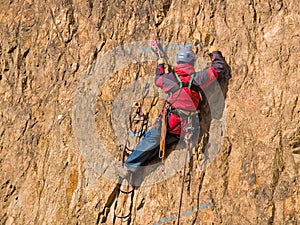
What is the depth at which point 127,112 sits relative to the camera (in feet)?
31.6

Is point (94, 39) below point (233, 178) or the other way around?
the other way around

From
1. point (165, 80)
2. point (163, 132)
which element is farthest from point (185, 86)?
point (163, 132)

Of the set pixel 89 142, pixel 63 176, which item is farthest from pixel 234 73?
pixel 63 176

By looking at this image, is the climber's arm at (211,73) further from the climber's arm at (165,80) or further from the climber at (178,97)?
the climber's arm at (165,80)

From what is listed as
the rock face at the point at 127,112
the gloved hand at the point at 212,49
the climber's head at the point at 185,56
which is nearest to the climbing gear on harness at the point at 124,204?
the rock face at the point at 127,112

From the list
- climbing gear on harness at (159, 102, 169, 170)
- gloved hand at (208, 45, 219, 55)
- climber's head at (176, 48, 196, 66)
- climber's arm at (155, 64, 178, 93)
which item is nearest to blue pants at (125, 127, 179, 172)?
climbing gear on harness at (159, 102, 169, 170)

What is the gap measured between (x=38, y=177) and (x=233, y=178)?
3579mm

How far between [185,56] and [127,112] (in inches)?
58.1

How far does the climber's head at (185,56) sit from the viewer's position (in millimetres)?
9031

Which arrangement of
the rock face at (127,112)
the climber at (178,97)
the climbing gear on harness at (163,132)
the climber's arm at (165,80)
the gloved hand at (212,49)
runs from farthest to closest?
the gloved hand at (212,49), the climber's arm at (165,80), the climber at (178,97), the climbing gear on harness at (163,132), the rock face at (127,112)

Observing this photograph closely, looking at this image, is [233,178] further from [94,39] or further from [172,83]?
[94,39]

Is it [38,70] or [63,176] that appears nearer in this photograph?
[63,176]

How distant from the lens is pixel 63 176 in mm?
9516

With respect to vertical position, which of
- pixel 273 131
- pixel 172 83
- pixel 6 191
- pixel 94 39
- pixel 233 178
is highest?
pixel 94 39
